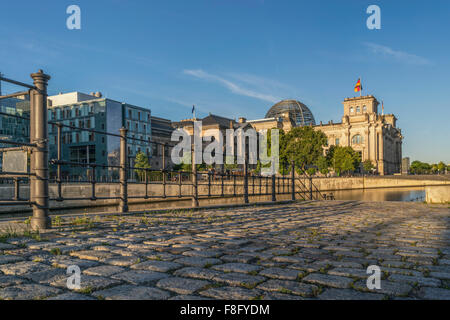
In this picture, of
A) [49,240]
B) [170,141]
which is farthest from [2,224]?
[170,141]

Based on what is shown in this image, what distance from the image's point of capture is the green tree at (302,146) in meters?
69.5

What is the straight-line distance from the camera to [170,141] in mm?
82750

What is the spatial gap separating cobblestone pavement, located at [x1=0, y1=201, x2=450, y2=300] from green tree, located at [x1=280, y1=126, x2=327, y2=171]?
6413 cm

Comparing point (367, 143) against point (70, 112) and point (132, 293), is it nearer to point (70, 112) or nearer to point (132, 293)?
point (70, 112)

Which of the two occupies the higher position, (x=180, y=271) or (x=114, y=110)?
(x=114, y=110)

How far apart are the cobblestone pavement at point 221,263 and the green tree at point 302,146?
64.1m

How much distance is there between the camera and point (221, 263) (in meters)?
3.43

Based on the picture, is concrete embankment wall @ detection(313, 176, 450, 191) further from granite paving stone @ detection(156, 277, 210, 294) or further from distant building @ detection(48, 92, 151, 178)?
granite paving stone @ detection(156, 277, 210, 294)

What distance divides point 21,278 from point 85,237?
2.03m

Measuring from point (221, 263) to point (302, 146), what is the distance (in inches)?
2689

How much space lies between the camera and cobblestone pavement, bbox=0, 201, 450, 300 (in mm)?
2518

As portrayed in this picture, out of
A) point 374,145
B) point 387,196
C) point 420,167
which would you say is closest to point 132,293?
point 387,196
